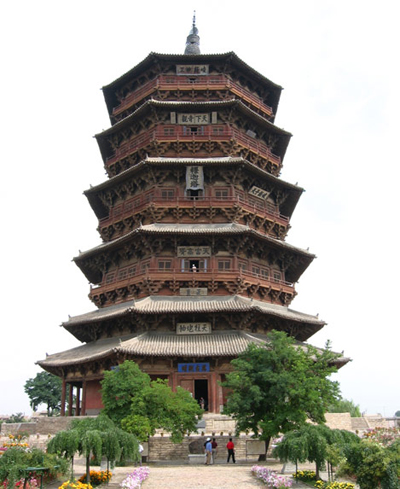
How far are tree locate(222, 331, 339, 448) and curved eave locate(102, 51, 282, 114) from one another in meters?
18.6

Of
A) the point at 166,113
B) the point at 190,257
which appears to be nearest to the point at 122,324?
the point at 190,257

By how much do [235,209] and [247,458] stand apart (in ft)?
40.1

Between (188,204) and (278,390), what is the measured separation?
12.5 m

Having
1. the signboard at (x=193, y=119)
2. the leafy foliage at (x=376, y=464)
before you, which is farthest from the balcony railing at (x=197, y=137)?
the leafy foliage at (x=376, y=464)

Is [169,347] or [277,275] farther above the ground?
[277,275]

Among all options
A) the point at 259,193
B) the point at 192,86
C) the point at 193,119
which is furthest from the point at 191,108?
the point at 259,193

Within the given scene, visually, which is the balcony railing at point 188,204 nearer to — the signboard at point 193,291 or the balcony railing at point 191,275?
the balcony railing at point 191,275

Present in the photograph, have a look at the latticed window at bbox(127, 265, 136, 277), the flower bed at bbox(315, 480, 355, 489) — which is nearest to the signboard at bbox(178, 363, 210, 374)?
the latticed window at bbox(127, 265, 136, 277)

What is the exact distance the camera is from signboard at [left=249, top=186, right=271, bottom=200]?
27.3m

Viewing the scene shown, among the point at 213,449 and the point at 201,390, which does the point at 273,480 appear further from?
the point at 201,390

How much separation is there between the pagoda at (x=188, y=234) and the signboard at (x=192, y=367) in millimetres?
44

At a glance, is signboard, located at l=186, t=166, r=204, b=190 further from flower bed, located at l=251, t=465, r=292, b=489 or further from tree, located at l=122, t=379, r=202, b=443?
flower bed, located at l=251, t=465, r=292, b=489

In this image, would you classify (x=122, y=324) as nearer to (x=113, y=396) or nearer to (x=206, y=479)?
(x=113, y=396)

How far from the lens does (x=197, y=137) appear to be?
27594 mm
